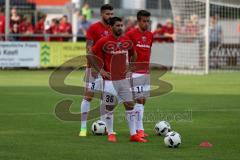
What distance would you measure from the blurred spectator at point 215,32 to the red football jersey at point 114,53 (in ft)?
61.0

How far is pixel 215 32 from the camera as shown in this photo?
103ft

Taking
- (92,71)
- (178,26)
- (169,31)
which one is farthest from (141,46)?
(169,31)

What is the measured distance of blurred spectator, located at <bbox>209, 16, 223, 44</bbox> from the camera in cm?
3111

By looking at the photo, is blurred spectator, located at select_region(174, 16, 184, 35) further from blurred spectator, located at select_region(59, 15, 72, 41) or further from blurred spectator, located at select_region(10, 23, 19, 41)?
blurred spectator, located at select_region(10, 23, 19, 41)

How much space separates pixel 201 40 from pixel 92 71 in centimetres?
1727

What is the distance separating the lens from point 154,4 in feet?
123

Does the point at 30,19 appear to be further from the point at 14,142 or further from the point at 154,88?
the point at 14,142

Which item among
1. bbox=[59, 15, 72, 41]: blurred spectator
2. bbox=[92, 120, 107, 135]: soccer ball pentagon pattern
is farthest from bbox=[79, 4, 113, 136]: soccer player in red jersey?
bbox=[59, 15, 72, 41]: blurred spectator

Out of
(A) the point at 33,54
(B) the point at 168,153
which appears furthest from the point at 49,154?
(A) the point at 33,54

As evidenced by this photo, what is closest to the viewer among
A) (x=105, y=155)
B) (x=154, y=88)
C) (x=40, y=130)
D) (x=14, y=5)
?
(x=105, y=155)

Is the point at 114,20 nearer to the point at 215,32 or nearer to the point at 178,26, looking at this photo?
the point at 178,26

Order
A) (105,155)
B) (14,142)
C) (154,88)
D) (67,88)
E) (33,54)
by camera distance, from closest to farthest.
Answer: (105,155), (14,142), (154,88), (67,88), (33,54)

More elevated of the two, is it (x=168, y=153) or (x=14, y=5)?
(x=14, y=5)

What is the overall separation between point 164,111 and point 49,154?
20.8 feet
